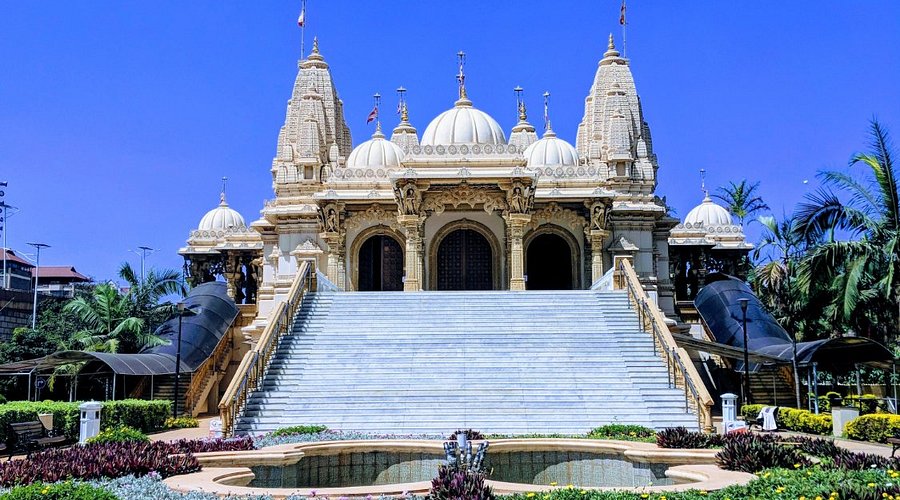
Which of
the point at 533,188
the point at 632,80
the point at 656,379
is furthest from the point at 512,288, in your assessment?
the point at 632,80

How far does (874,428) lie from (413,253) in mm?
15744

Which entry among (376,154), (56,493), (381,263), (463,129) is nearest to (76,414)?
(56,493)

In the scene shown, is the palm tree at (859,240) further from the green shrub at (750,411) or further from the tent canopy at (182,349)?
the tent canopy at (182,349)

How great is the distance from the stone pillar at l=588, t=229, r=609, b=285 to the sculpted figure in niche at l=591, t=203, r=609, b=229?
0.60 ft

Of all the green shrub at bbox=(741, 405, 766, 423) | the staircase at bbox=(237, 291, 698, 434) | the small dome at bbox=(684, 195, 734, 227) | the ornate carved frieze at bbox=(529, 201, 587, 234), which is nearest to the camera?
the staircase at bbox=(237, 291, 698, 434)

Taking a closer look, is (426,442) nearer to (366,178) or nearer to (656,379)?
(656,379)

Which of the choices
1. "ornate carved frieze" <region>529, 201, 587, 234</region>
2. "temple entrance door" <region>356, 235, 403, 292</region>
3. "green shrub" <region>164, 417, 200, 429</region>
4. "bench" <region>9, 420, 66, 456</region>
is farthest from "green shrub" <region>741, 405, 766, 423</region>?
"bench" <region>9, 420, 66, 456</region>

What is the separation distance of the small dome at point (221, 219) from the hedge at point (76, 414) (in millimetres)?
28988

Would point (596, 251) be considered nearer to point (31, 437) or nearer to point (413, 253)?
point (413, 253)

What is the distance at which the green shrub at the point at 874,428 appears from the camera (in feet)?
58.6

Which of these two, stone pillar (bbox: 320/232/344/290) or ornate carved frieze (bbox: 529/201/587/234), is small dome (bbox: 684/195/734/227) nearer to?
ornate carved frieze (bbox: 529/201/587/234)

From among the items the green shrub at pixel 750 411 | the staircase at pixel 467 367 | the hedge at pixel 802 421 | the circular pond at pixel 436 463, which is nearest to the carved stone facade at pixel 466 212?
the staircase at pixel 467 367

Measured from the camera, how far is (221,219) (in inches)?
2002

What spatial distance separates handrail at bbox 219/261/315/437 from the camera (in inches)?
689
